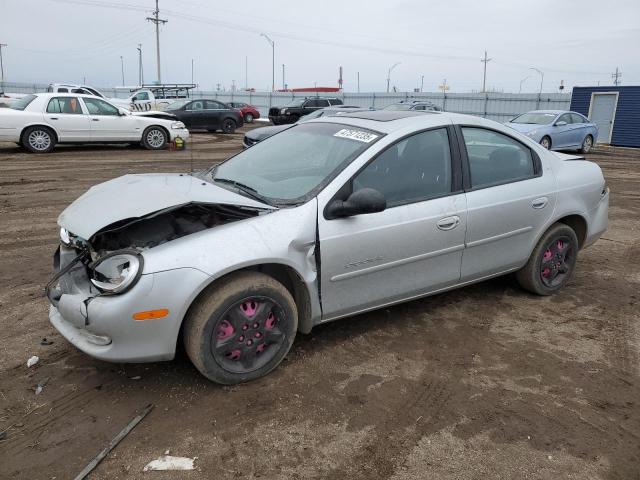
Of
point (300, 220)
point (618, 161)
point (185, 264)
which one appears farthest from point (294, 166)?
point (618, 161)

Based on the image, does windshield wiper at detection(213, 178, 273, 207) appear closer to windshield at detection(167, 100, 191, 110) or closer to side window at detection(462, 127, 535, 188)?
side window at detection(462, 127, 535, 188)

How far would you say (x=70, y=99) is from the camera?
13578mm

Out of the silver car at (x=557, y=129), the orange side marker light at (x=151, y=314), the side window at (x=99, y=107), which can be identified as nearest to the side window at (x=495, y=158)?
the orange side marker light at (x=151, y=314)

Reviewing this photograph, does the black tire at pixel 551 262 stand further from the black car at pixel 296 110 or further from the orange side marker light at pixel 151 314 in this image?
the black car at pixel 296 110

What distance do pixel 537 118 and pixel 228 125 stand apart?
502 inches

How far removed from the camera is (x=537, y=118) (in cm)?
1803

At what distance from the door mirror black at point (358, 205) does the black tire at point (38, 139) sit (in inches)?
485

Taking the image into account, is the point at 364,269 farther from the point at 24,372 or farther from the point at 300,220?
the point at 24,372

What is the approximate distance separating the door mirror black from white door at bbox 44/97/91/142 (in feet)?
40.1

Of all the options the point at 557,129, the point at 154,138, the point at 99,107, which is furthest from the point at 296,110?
the point at 99,107

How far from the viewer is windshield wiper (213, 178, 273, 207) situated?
359 centimetres

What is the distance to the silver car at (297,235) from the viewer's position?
3.00 meters

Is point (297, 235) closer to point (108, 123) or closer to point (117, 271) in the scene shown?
point (117, 271)

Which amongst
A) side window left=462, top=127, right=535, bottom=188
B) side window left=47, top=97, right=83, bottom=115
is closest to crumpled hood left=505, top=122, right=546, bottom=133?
side window left=47, top=97, right=83, bottom=115
